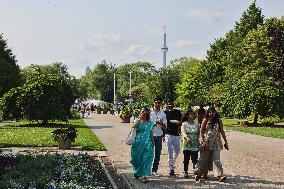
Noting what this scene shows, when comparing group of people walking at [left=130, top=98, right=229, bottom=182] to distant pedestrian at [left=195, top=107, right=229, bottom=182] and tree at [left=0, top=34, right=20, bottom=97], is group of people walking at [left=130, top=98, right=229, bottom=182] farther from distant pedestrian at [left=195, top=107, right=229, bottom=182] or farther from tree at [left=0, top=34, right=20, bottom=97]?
tree at [left=0, top=34, right=20, bottom=97]

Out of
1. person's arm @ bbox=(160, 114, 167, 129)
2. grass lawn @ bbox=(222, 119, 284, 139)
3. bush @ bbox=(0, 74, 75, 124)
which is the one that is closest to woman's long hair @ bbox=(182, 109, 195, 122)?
person's arm @ bbox=(160, 114, 167, 129)

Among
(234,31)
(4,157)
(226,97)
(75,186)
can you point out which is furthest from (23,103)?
(234,31)

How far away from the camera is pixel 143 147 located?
455 inches

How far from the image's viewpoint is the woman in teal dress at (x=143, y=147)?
11469mm

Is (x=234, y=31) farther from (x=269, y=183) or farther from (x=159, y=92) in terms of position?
(x=269, y=183)

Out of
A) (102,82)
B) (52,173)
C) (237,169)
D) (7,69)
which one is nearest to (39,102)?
(237,169)

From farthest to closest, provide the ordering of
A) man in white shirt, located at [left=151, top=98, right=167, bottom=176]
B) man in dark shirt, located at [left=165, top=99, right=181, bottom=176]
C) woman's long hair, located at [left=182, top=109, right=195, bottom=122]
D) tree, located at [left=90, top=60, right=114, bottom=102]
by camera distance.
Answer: tree, located at [left=90, top=60, right=114, bottom=102]
man in dark shirt, located at [left=165, top=99, right=181, bottom=176]
man in white shirt, located at [left=151, top=98, right=167, bottom=176]
woman's long hair, located at [left=182, top=109, right=195, bottom=122]

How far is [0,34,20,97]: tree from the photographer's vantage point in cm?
6462

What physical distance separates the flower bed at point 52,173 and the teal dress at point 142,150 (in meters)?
0.81

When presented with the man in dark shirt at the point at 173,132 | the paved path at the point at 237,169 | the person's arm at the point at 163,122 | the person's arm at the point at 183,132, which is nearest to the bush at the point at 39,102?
the paved path at the point at 237,169

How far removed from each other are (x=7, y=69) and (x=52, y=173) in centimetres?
5712

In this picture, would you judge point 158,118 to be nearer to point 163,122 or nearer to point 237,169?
point 163,122

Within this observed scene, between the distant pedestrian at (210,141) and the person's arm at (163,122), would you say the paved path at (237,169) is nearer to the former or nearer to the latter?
the distant pedestrian at (210,141)

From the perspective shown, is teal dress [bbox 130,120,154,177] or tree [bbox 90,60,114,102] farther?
tree [bbox 90,60,114,102]
